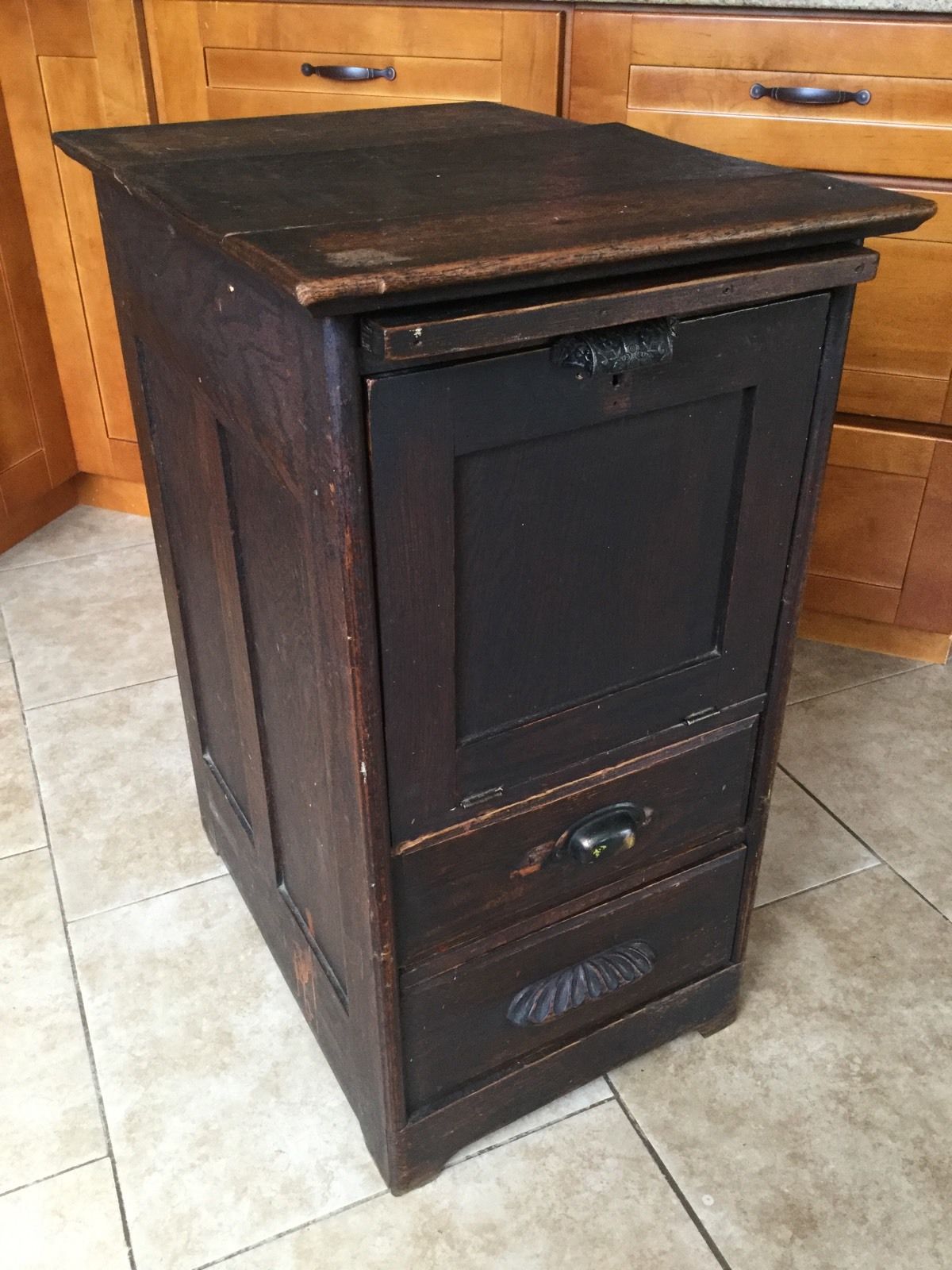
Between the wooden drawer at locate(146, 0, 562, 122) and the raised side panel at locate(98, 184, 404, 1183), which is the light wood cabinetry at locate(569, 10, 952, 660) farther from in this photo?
the raised side panel at locate(98, 184, 404, 1183)

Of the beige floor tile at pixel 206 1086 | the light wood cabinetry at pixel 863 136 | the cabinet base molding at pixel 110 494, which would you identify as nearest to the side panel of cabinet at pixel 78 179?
the cabinet base molding at pixel 110 494

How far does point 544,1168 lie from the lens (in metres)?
1.07

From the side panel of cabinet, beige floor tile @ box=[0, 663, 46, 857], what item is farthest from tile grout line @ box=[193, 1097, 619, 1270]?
the side panel of cabinet

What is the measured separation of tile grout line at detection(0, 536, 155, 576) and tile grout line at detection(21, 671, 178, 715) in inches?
16.0

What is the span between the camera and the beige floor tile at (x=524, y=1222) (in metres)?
0.99

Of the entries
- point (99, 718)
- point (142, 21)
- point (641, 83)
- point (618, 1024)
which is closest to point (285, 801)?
point (618, 1024)

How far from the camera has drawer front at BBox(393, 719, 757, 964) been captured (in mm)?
882

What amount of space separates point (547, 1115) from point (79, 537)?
1.54 meters

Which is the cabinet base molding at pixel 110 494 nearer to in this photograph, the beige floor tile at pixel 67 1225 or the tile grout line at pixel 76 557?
the tile grout line at pixel 76 557

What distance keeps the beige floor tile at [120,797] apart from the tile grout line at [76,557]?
0.48 meters

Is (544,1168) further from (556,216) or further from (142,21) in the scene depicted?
(142,21)

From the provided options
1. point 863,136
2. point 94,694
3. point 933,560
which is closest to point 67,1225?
A: point 94,694

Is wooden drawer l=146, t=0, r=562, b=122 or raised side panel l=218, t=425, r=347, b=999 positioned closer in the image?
raised side panel l=218, t=425, r=347, b=999

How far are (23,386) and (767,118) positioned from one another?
1.35m
